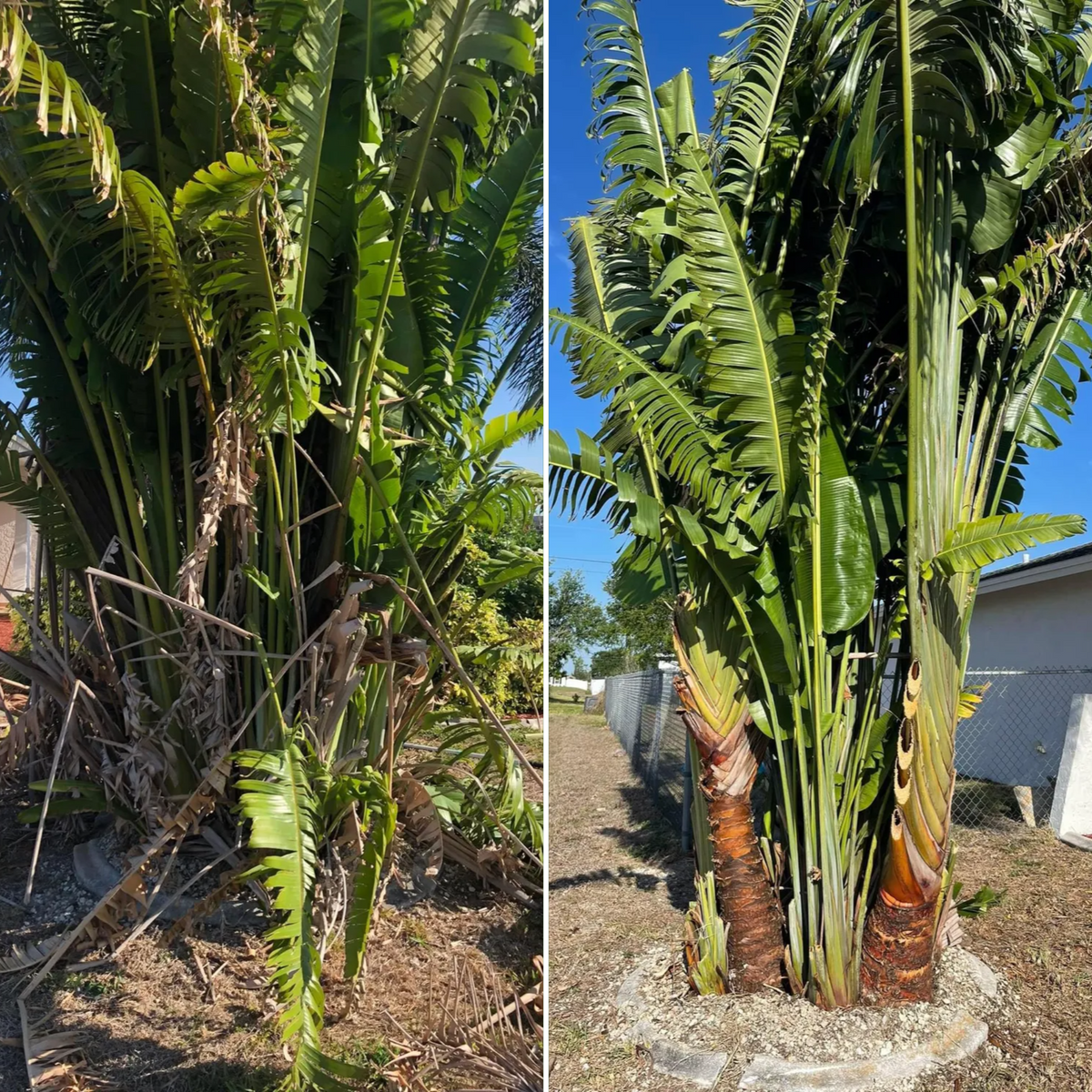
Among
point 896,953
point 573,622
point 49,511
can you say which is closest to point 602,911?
point 896,953

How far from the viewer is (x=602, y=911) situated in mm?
6070

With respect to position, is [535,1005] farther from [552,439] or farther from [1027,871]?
[1027,871]

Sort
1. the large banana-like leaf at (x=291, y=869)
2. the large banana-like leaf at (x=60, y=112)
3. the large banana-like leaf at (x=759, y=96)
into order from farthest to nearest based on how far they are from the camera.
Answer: the large banana-like leaf at (x=759, y=96) < the large banana-like leaf at (x=291, y=869) < the large banana-like leaf at (x=60, y=112)

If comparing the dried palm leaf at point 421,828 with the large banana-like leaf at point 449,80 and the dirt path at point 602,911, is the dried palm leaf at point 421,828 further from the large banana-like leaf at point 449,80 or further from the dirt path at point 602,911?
the large banana-like leaf at point 449,80

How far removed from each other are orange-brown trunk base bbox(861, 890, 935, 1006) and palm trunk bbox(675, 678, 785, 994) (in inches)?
15.6

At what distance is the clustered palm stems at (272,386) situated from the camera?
363cm

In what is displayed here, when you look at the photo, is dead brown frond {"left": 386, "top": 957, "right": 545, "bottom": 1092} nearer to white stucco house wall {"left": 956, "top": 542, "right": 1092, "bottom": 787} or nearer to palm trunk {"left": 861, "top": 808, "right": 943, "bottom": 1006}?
palm trunk {"left": 861, "top": 808, "right": 943, "bottom": 1006}

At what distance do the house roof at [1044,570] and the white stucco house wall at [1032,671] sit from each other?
13 mm

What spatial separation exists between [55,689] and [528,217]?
395cm

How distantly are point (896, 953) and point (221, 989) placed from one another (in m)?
3.18

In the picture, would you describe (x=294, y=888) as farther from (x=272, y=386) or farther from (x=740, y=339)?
(x=740, y=339)

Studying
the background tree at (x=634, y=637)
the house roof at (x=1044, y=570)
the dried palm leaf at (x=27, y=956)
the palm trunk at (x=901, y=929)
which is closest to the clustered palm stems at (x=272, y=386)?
the dried palm leaf at (x=27, y=956)

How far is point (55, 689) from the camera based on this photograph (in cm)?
544

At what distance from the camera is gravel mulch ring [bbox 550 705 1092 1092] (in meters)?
3.87
